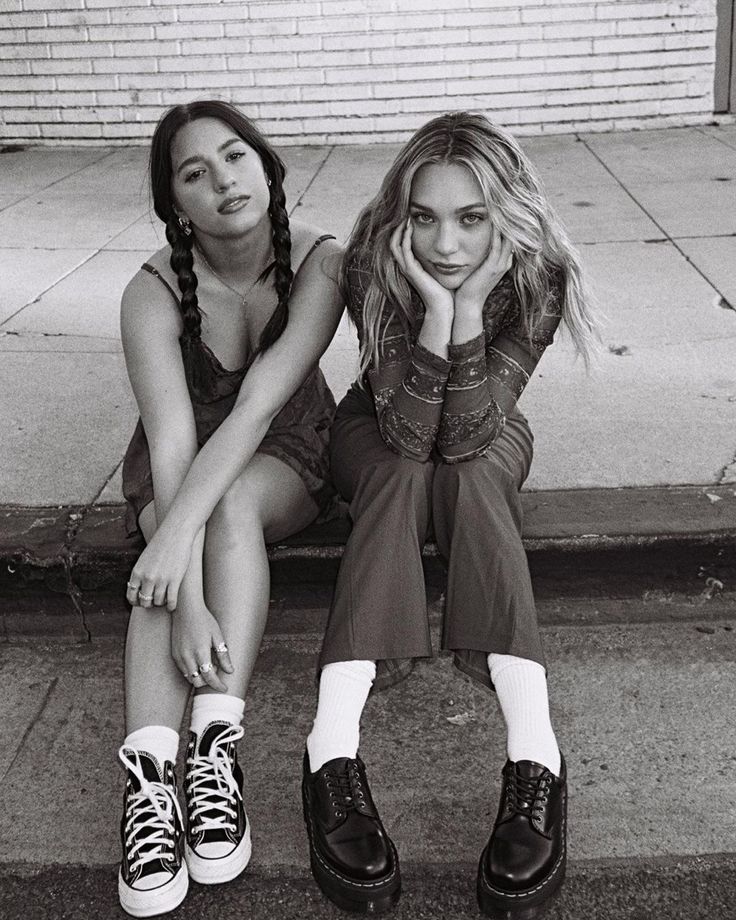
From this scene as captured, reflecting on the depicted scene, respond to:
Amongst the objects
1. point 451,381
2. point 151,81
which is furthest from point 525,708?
point 151,81

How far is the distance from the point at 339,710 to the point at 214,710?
0.29 metres

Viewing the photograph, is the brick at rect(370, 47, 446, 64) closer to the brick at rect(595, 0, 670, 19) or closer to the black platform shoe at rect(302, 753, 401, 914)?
the brick at rect(595, 0, 670, 19)

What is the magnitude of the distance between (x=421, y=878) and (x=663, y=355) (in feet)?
8.79

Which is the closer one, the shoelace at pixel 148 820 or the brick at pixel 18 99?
the shoelace at pixel 148 820

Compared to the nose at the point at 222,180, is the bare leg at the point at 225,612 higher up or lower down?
lower down

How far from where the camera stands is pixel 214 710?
2467mm

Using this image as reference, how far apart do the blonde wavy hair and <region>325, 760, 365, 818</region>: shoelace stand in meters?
1.01

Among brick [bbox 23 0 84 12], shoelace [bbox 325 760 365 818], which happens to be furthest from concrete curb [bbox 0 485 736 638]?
brick [bbox 23 0 84 12]

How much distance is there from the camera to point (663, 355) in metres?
4.38

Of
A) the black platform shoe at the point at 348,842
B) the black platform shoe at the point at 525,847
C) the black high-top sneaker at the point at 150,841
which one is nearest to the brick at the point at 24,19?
the black high-top sneaker at the point at 150,841

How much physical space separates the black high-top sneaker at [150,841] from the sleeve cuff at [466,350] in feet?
3.82

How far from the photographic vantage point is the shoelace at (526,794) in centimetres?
226

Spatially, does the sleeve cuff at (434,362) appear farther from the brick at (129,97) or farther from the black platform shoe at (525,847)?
the brick at (129,97)

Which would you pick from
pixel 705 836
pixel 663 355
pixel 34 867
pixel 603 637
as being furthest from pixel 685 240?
pixel 34 867
